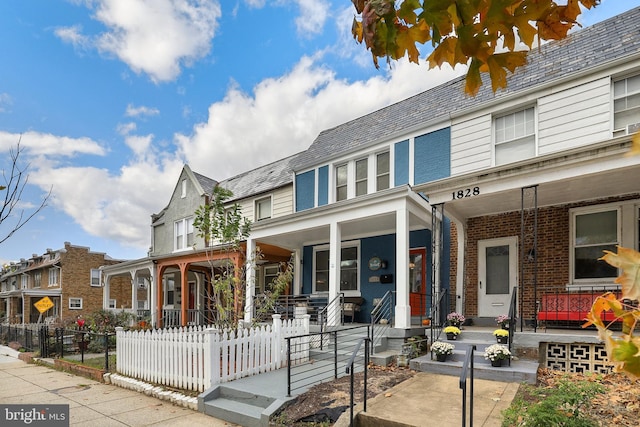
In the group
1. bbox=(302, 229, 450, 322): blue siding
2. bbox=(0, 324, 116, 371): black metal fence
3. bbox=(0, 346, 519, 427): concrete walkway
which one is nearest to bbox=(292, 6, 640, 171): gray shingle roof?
bbox=(302, 229, 450, 322): blue siding

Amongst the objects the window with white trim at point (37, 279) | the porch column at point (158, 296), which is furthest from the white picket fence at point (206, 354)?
the window with white trim at point (37, 279)

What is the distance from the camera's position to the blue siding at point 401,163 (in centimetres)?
1216

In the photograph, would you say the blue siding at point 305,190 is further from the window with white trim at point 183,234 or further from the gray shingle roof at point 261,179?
the window with white trim at point 183,234

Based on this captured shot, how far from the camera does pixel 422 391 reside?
6195 millimetres

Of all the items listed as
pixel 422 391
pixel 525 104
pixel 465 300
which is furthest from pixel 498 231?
pixel 422 391

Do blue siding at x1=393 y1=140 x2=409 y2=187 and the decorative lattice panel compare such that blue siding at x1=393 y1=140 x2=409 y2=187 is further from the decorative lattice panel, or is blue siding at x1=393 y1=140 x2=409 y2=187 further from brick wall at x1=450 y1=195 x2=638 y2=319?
the decorative lattice panel

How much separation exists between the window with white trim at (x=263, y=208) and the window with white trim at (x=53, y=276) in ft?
83.4

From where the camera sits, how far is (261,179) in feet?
59.8

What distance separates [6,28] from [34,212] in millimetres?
2454

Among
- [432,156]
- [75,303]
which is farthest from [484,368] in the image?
[75,303]

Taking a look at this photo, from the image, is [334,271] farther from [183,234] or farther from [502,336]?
[183,234]

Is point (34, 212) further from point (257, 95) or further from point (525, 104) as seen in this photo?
point (257, 95)

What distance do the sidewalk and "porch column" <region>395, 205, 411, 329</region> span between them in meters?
4.33

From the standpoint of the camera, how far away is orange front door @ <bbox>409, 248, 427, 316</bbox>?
11.8m
